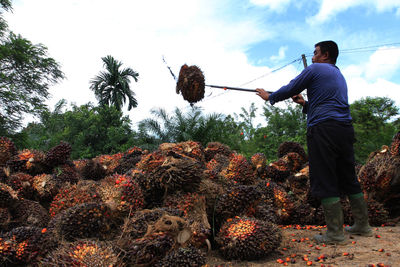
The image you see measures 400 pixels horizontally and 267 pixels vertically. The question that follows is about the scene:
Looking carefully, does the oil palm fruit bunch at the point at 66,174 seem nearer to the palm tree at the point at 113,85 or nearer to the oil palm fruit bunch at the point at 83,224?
the oil palm fruit bunch at the point at 83,224

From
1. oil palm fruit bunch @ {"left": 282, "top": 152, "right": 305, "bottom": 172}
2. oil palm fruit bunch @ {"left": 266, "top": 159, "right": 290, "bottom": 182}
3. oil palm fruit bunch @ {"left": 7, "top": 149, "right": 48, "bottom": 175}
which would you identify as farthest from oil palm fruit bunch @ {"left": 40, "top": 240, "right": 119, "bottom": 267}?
oil palm fruit bunch @ {"left": 282, "top": 152, "right": 305, "bottom": 172}

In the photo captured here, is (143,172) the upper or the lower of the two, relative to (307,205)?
upper

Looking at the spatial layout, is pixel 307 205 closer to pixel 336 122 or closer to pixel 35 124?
pixel 336 122

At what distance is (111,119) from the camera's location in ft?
69.3

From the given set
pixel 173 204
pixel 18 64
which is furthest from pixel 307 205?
pixel 18 64

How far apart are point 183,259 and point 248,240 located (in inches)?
31.6

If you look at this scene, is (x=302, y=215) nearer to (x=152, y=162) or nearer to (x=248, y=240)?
(x=248, y=240)

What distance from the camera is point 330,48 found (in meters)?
3.58

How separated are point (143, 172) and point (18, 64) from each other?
23.9m

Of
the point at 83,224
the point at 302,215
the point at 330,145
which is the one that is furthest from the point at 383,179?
the point at 83,224

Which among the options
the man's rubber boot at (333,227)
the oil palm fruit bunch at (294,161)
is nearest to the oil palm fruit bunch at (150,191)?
the man's rubber boot at (333,227)

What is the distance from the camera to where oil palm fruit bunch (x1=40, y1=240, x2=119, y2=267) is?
1.93 meters

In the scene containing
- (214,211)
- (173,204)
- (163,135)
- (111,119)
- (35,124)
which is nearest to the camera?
(173,204)

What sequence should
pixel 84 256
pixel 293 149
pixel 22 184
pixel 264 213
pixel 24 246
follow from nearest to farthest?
pixel 84 256 → pixel 24 246 → pixel 264 213 → pixel 22 184 → pixel 293 149
